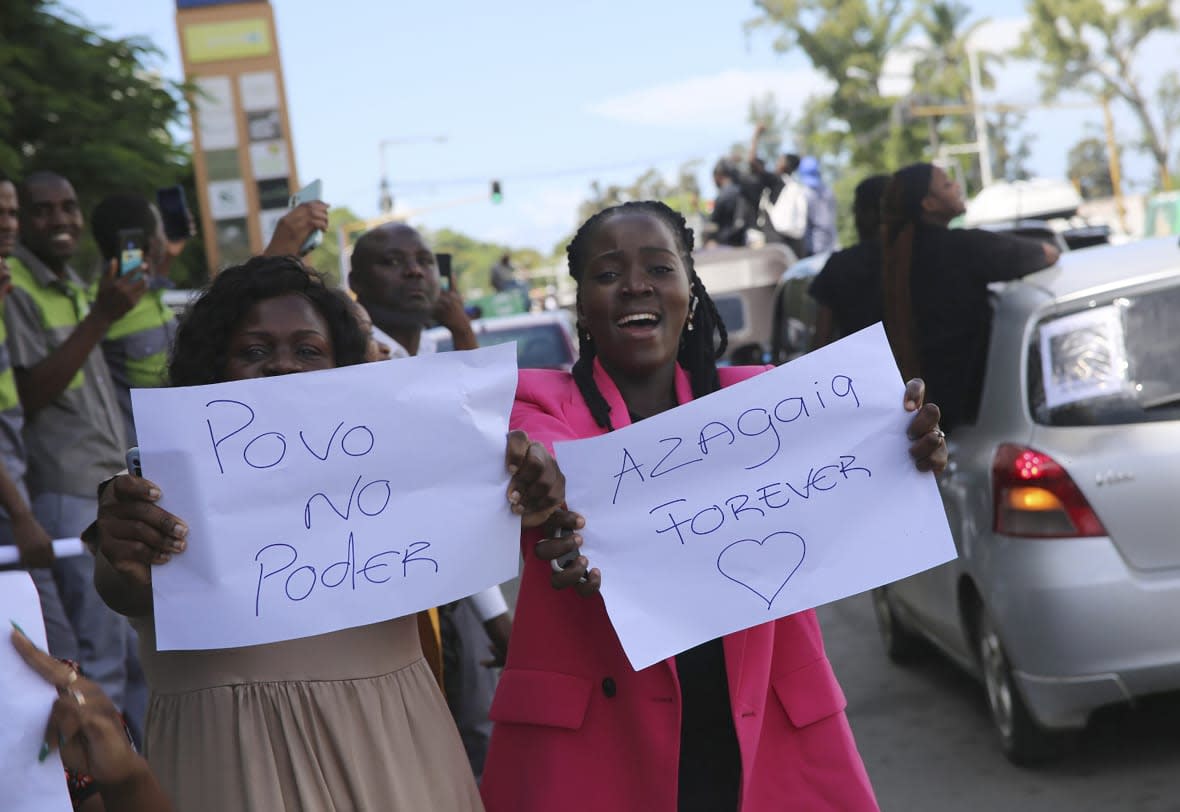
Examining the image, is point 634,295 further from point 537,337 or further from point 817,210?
point 817,210

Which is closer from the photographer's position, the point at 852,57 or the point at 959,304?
the point at 959,304

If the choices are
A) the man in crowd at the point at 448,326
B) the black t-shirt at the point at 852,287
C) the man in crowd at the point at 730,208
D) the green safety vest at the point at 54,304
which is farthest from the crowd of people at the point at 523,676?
the man in crowd at the point at 730,208

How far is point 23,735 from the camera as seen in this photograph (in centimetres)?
216

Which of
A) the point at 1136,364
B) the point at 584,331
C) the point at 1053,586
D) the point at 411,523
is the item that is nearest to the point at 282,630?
the point at 411,523

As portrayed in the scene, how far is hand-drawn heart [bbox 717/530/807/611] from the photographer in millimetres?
2887

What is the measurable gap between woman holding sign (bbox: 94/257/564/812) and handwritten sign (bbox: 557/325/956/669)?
19 centimetres

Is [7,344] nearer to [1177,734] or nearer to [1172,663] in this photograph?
[1172,663]

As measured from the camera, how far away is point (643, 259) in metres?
3.06

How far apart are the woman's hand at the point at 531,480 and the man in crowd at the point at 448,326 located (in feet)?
5.65

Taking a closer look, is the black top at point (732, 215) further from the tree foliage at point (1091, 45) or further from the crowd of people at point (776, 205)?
the tree foliage at point (1091, 45)

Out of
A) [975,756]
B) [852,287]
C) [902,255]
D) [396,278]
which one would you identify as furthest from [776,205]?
[396,278]

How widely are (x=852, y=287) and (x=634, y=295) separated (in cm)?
470

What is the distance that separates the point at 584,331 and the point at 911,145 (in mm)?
68486

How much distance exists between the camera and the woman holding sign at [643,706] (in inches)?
111
